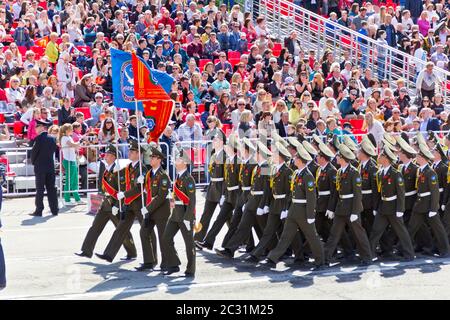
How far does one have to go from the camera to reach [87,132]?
21172 millimetres

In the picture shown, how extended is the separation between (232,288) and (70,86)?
8988 mm

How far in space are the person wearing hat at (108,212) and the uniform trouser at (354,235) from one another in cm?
272

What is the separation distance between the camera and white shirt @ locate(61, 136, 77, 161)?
20.3 m

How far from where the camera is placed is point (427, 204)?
1644 centimetres

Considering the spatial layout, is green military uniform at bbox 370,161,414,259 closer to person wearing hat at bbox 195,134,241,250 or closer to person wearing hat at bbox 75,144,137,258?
person wearing hat at bbox 195,134,241,250

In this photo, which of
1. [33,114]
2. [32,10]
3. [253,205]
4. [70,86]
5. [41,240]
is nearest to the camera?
[253,205]

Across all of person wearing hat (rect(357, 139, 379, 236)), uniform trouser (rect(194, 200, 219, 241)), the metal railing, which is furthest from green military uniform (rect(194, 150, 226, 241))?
the metal railing

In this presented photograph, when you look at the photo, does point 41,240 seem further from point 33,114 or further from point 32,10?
point 32,10

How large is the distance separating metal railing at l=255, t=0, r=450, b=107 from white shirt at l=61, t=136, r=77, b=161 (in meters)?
8.34

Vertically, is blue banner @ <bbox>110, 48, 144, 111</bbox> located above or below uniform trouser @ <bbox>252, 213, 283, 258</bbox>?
above

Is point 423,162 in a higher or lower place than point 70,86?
lower

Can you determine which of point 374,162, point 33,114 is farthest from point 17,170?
point 374,162

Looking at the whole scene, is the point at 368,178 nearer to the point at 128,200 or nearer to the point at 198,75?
the point at 128,200

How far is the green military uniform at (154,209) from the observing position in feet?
51.0
